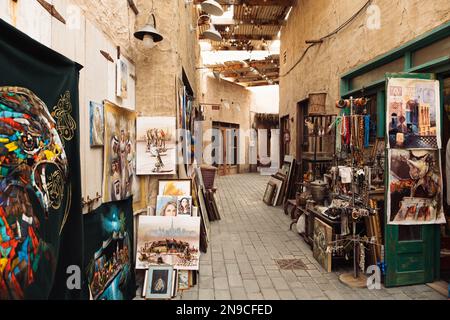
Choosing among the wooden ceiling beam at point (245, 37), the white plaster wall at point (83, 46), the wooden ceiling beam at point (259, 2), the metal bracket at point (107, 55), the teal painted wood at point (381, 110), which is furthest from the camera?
the wooden ceiling beam at point (245, 37)

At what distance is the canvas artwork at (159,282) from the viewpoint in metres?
3.16

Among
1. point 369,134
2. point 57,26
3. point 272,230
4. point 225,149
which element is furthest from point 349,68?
point 225,149

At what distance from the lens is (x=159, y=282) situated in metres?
3.23

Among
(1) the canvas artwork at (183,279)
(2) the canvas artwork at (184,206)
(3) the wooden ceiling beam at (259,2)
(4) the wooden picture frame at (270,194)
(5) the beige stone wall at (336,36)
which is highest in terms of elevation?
(3) the wooden ceiling beam at (259,2)

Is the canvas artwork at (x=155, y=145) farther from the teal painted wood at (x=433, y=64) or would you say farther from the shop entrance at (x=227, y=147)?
the shop entrance at (x=227, y=147)

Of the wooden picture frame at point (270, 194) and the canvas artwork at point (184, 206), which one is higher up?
the canvas artwork at point (184, 206)

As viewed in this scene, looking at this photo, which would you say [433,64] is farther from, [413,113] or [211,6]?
[211,6]

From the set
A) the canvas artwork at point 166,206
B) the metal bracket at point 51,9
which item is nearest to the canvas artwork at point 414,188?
the canvas artwork at point 166,206

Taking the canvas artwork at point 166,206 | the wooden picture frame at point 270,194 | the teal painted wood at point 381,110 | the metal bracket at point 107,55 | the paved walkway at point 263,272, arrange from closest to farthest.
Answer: the metal bracket at point 107,55, the paved walkway at point 263,272, the canvas artwork at point 166,206, the teal painted wood at point 381,110, the wooden picture frame at point 270,194

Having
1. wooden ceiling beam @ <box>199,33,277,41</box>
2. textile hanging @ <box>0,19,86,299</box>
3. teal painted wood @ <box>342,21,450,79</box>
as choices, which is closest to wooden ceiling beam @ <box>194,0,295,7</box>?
wooden ceiling beam @ <box>199,33,277,41</box>

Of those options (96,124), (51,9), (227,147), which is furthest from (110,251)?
(227,147)

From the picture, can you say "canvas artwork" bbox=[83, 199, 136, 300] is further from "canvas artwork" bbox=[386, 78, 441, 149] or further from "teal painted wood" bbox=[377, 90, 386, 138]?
"teal painted wood" bbox=[377, 90, 386, 138]

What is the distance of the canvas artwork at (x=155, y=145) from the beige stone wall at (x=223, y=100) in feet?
28.2

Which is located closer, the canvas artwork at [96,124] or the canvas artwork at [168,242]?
the canvas artwork at [96,124]
